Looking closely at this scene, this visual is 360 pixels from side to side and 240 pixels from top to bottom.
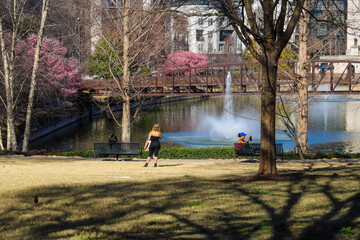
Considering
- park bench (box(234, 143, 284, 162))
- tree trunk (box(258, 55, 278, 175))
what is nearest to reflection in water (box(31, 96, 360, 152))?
park bench (box(234, 143, 284, 162))

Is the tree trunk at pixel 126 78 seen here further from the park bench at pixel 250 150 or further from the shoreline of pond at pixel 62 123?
the shoreline of pond at pixel 62 123

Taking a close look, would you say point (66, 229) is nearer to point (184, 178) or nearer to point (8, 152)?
point (184, 178)

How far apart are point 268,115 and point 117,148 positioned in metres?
11.0

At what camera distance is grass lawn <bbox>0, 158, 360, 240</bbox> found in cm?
800

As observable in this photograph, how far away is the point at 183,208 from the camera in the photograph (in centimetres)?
971

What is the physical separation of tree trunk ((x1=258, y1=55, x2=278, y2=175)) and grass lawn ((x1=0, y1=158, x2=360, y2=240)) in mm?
1006

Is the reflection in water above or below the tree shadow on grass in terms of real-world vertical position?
below

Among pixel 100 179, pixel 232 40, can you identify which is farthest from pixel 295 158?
pixel 232 40

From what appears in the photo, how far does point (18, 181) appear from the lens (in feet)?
45.1

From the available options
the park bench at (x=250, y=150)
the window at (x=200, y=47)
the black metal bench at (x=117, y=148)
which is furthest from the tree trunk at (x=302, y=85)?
the window at (x=200, y=47)

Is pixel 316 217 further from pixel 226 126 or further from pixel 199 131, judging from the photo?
pixel 226 126

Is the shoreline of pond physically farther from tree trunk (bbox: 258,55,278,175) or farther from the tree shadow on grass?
the tree shadow on grass

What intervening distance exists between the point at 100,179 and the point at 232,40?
4180 inches

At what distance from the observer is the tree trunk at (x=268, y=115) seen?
47.5 ft
